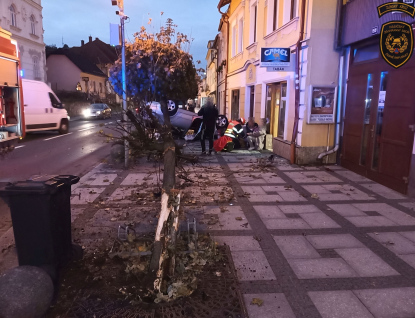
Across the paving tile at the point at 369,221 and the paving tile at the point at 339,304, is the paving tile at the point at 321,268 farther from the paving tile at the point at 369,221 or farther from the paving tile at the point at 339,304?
the paving tile at the point at 369,221

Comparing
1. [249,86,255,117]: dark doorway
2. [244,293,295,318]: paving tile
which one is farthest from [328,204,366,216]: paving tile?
[249,86,255,117]: dark doorway

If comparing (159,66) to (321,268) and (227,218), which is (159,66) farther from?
(321,268)

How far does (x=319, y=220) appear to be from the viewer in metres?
5.38

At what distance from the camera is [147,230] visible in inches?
195

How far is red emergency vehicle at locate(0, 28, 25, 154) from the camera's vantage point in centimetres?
952

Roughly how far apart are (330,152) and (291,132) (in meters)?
1.39

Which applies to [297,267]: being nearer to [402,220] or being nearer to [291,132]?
[402,220]

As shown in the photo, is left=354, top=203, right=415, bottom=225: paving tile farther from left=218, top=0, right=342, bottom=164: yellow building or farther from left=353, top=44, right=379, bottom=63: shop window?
left=353, top=44, right=379, bottom=63: shop window

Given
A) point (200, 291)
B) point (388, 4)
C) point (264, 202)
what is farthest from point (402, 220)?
point (388, 4)

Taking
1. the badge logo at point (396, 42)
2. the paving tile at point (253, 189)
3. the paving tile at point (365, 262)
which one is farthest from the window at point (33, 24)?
the paving tile at point (365, 262)

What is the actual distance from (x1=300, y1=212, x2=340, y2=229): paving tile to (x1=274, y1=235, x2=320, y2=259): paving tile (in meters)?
0.58

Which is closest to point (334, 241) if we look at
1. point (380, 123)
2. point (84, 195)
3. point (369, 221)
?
point (369, 221)

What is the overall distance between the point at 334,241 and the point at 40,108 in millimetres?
14889

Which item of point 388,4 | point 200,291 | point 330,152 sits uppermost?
point 388,4
